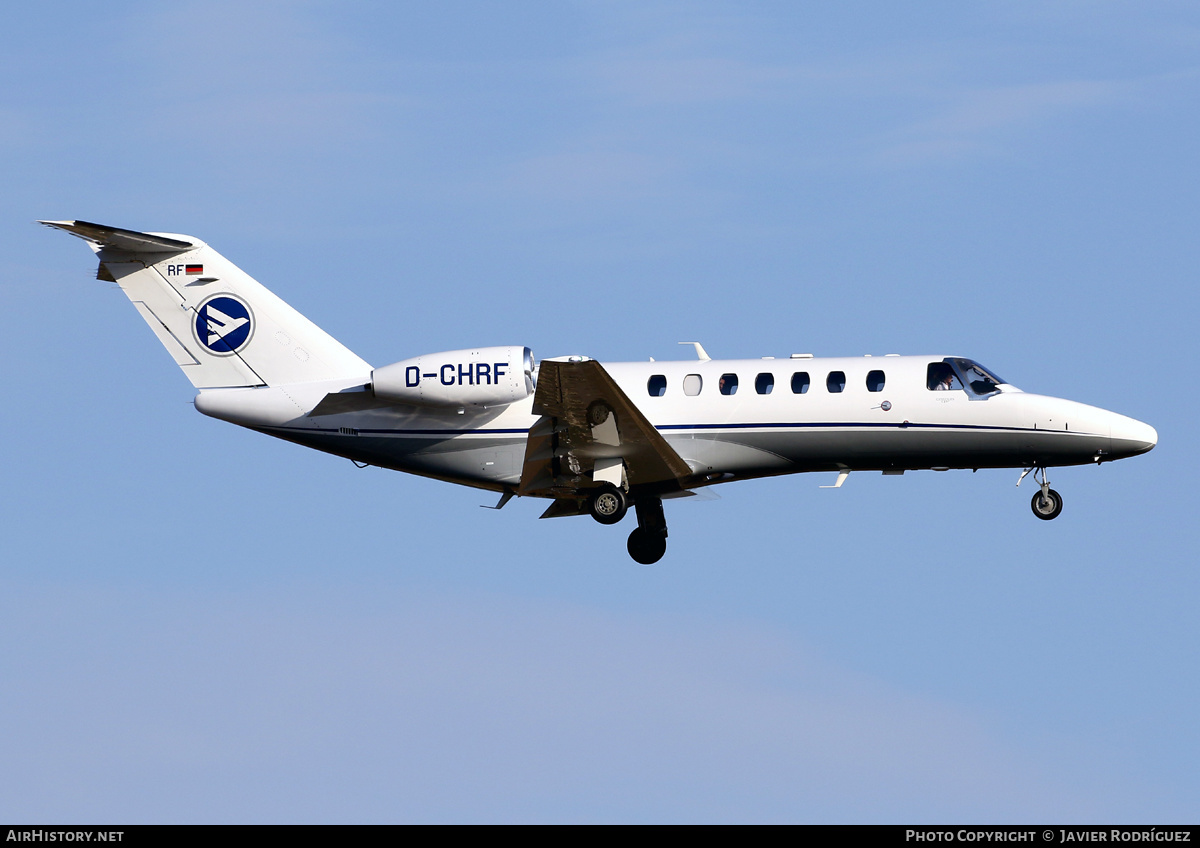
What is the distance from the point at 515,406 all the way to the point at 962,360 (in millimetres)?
7414

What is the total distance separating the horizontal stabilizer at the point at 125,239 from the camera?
24.7m

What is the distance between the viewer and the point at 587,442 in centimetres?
2361

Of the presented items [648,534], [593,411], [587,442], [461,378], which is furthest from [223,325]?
[648,534]

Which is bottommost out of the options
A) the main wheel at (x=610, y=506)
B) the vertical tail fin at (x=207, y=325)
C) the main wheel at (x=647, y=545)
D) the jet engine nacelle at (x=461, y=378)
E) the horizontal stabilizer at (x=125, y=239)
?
the main wheel at (x=647, y=545)

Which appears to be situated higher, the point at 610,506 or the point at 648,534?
the point at 610,506

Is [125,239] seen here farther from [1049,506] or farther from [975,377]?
[1049,506]

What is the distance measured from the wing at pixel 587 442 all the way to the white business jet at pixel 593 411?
0.03 meters

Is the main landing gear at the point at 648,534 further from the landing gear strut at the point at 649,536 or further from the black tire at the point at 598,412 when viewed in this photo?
the black tire at the point at 598,412

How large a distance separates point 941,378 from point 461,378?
777 cm

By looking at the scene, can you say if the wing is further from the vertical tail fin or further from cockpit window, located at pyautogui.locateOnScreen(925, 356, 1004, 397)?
cockpit window, located at pyautogui.locateOnScreen(925, 356, 1004, 397)

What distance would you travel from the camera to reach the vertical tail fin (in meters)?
25.5

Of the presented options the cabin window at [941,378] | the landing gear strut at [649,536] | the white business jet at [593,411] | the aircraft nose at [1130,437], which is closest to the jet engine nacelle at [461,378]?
the white business jet at [593,411]

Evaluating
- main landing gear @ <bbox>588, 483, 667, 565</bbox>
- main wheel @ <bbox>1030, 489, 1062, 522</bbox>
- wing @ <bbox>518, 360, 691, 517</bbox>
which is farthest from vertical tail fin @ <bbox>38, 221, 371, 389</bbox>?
main wheel @ <bbox>1030, 489, 1062, 522</bbox>
